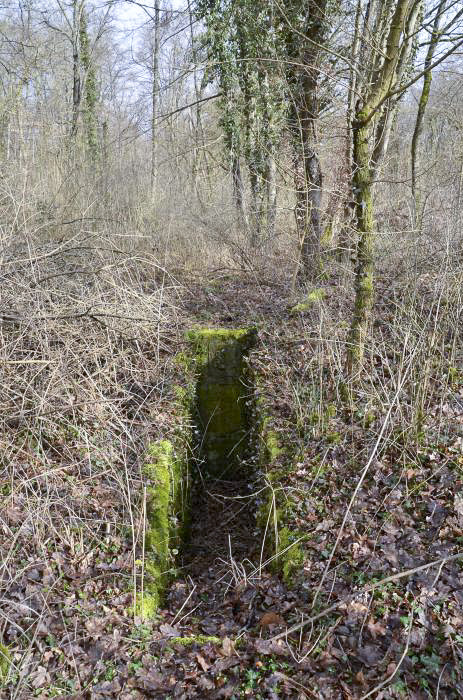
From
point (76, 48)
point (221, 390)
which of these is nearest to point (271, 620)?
point (221, 390)

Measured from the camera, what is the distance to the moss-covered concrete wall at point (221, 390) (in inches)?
234

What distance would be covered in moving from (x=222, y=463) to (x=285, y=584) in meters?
2.62

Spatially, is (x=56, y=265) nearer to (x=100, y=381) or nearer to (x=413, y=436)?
(x=100, y=381)

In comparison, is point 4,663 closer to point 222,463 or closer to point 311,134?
point 222,463

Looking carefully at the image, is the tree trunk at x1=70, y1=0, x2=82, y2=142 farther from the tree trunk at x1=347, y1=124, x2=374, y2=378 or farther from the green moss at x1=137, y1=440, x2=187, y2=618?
the green moss at x1=137, y1=440, x2=187, y2=618

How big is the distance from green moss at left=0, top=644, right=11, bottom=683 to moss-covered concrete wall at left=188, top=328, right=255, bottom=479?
333cm

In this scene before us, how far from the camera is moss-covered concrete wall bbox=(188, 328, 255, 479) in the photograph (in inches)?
234

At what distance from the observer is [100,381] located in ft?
15.5

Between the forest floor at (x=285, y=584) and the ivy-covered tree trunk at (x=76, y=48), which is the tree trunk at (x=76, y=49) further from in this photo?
the forest floor at (x=285, y=584)

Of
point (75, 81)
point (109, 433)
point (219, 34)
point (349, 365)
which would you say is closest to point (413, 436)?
point (349, 365)

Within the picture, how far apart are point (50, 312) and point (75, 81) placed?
11.5m

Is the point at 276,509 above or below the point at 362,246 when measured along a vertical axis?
below

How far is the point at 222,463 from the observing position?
591cm

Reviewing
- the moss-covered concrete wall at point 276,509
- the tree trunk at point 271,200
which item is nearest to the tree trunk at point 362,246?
the moss-covered concrete wall at point 276,509
